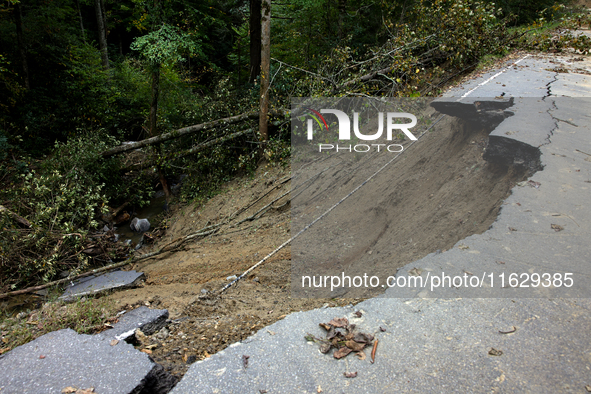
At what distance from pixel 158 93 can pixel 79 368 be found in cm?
900

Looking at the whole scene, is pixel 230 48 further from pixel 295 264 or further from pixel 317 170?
pixel 295 264

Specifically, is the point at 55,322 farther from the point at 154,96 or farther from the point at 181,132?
the point at 154,96

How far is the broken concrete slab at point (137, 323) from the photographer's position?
11.6 ft

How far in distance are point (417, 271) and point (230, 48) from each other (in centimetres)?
1833

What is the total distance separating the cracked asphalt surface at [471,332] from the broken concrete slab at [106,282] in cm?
406

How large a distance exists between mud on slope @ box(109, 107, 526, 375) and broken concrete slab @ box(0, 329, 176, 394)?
0.27 metres

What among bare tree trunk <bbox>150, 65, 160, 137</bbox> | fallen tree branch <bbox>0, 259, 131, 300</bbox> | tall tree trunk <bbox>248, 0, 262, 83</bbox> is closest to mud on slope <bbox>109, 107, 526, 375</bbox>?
fallen tree branch <bbox>0, 259, 131, 300</bbox>

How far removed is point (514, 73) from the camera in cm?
1129

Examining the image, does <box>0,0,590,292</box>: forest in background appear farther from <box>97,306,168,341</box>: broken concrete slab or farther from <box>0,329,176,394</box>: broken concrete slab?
<box>0,329,176,394</box>: broken concrete slab

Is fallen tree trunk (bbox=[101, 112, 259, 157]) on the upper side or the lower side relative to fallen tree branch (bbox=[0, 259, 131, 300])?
upper

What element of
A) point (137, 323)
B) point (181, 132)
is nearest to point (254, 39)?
→ point (181, 132)

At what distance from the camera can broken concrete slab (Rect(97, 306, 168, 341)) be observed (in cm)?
352

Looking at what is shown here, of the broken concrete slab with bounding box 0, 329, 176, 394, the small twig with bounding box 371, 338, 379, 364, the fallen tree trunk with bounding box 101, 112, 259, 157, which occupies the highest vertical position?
the fallen tree trunk with bounding box 101, 112, 259, 157

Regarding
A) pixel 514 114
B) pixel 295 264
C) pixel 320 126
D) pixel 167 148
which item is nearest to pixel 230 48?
pixel 167 148
